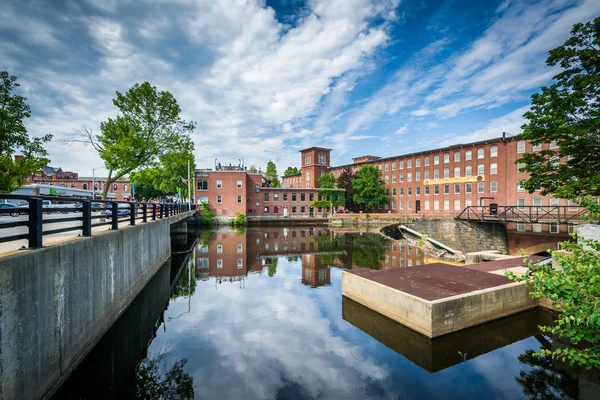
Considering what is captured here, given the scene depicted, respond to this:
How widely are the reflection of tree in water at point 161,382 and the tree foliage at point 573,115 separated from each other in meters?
16.4

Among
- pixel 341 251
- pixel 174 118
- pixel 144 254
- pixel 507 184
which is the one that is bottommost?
pixel 341 251

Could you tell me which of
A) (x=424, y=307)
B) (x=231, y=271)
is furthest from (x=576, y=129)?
(x=231, y=271)

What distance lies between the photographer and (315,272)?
1834 centimetres

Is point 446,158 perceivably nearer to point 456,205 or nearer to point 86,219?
point 456,205

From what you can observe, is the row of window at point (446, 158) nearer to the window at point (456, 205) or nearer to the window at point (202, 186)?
the window at point (456, 205)

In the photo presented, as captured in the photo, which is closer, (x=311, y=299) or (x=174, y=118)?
(x=311, y=299)

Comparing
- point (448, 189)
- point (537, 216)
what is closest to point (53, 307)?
point (537, 216)

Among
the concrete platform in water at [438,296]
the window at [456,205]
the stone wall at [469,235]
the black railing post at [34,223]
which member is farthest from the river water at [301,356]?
the window at [456,205]

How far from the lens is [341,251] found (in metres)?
26.0

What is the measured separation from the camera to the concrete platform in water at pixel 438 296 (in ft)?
28.1

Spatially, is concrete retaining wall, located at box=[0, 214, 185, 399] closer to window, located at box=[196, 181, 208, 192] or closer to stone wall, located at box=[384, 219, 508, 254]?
stone wall, located at box=[384, 219, 508, 254]

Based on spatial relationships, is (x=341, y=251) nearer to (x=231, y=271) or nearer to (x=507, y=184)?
(x=231, y=271)

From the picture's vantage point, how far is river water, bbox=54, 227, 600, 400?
6520 mm

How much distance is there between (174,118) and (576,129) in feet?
93.9
